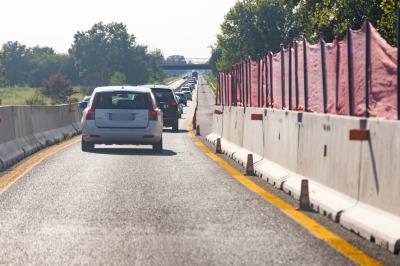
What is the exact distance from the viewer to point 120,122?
21266 millimetres

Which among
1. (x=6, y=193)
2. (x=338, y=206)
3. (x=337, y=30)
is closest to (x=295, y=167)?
(x=338, y=206)

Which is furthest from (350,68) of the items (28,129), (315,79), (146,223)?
(28,129)

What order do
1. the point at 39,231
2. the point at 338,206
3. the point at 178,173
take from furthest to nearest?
the point at 178,173 → the point at 338,206 → the point at 39,231

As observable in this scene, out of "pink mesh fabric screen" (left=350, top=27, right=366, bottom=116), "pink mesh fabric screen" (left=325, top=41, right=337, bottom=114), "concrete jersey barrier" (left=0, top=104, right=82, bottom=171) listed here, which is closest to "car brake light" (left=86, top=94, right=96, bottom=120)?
"concrete jersey barrier" (left=0, top=104, right=82, bottom=171)

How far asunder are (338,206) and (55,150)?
42.6ft

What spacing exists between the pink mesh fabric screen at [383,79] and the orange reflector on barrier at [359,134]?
153 cm

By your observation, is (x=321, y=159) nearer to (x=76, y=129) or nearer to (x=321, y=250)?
(x=321, y=250)

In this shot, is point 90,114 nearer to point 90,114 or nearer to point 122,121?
point 90,114

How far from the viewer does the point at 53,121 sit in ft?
87.4

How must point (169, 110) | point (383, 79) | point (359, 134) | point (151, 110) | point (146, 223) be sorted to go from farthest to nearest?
1. point (169, 110)
2. point (151, 110)
3. point (383, 79)
4. point (146, 223)
5. point (359, 134)

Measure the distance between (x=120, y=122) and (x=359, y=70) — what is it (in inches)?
406

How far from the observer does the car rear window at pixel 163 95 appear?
33.5m

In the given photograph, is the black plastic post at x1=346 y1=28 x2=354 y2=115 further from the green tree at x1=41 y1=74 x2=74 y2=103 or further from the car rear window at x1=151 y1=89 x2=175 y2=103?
the green tree at x1=41 y1=74 x2=74 y2=103

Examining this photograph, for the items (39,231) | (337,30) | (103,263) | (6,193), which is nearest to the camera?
(103,263)
